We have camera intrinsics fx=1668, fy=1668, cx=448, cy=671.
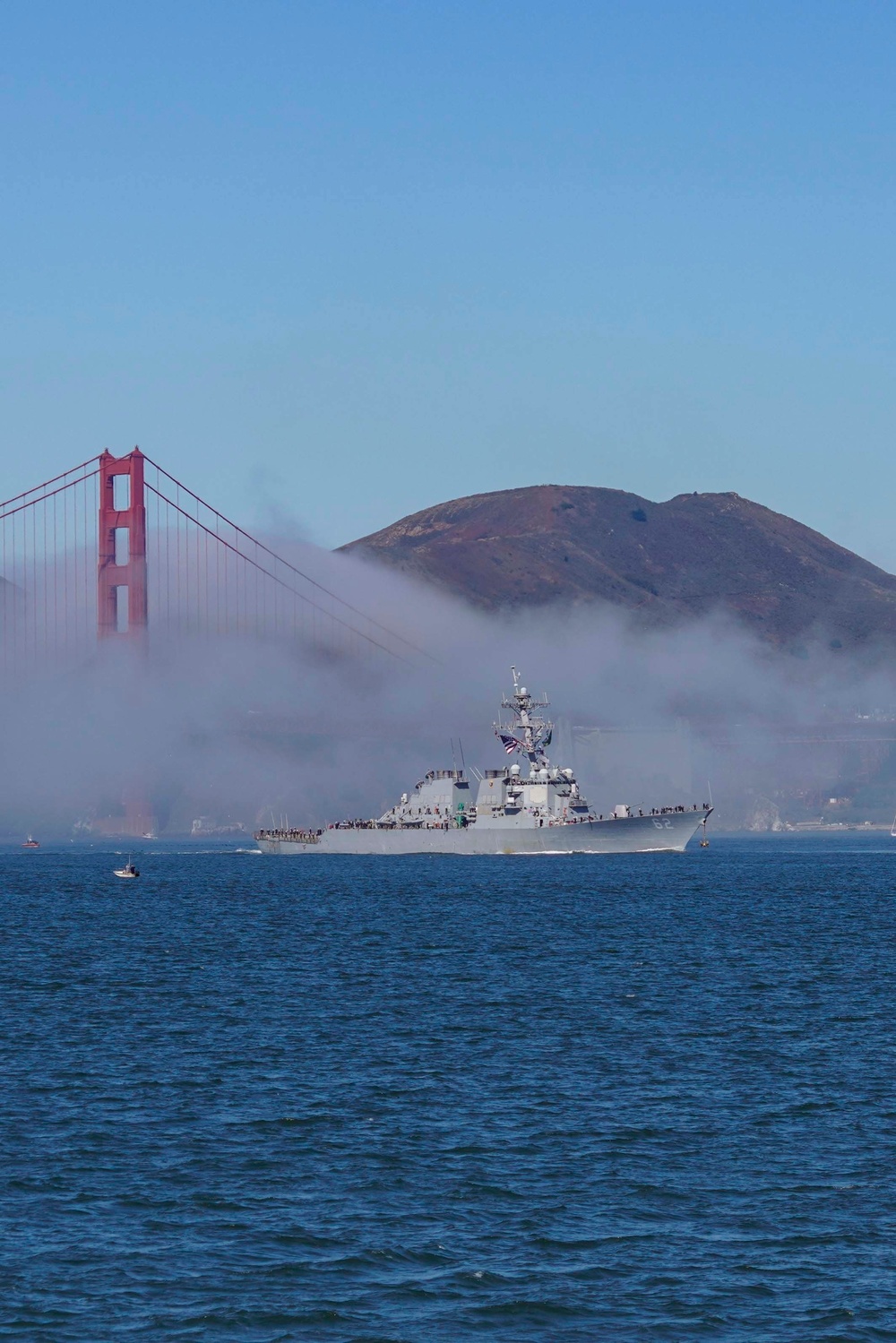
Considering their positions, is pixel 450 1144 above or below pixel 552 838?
below

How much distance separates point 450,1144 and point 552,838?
101 m

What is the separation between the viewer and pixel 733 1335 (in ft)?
56.5

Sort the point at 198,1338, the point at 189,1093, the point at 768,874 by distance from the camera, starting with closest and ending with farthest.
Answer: the point at 198,1338, the point at 189,1093, the point at 768,874

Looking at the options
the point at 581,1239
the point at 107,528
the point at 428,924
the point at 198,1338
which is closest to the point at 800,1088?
the point at 581,1239

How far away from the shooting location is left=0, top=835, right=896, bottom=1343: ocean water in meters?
18.3

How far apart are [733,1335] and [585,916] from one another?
54.2 meters

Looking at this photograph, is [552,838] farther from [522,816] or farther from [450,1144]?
[450,1144]

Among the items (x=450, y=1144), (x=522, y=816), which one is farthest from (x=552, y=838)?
(x=450, y=1144)

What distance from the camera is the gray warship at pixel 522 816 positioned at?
126 meters

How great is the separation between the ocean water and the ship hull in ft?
223

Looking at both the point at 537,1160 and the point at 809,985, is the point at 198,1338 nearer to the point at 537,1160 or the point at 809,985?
the point at 537,1160

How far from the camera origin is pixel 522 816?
125438 millimetres

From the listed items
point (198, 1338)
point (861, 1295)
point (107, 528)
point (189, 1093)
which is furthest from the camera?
point (107, 528)

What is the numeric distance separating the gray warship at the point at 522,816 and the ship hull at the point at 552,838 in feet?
0.23
